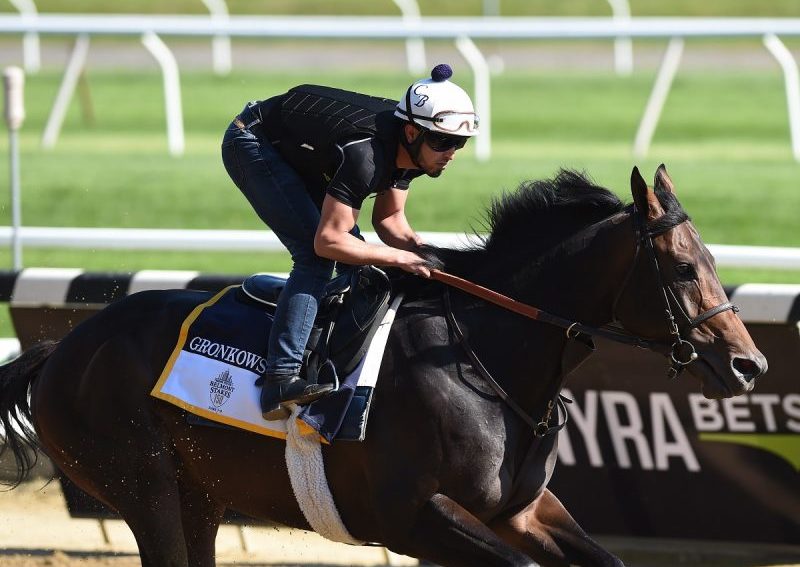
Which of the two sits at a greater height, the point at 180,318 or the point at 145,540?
the point at 180,318

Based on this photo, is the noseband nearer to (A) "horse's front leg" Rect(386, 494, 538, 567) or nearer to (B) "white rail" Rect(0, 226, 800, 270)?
(A) "horse's front leg" Rect(386, 494, 538, 567)

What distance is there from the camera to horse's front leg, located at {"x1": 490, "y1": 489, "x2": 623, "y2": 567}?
13.1ft

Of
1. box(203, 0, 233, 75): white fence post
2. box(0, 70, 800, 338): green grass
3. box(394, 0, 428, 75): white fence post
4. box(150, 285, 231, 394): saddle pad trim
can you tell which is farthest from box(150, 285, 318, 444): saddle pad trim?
box(203, 0, 233, 75): white fence post

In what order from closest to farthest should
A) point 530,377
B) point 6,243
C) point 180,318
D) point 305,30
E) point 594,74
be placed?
point 530,377 < point 180,318 < point 6,243 < point 305,30 < point 594,74

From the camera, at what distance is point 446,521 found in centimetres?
383

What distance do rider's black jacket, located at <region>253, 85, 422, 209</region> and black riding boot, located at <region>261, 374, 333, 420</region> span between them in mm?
543

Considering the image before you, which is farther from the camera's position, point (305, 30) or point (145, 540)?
point (305, 30)

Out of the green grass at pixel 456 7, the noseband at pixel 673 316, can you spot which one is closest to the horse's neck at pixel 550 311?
the noseband at pixel 673 316

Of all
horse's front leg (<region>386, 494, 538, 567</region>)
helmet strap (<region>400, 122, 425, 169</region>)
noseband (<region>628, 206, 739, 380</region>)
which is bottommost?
horse's front leg (<region>386, 494, 538, 567</region>)

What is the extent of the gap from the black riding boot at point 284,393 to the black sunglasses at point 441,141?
2.52 feet

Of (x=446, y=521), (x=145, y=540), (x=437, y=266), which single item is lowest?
(x=145, y=540)

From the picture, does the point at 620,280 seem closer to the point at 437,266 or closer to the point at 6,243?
the point at 437,266

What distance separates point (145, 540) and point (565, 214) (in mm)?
1736

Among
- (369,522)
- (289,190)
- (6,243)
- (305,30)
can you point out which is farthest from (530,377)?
(305,30)
